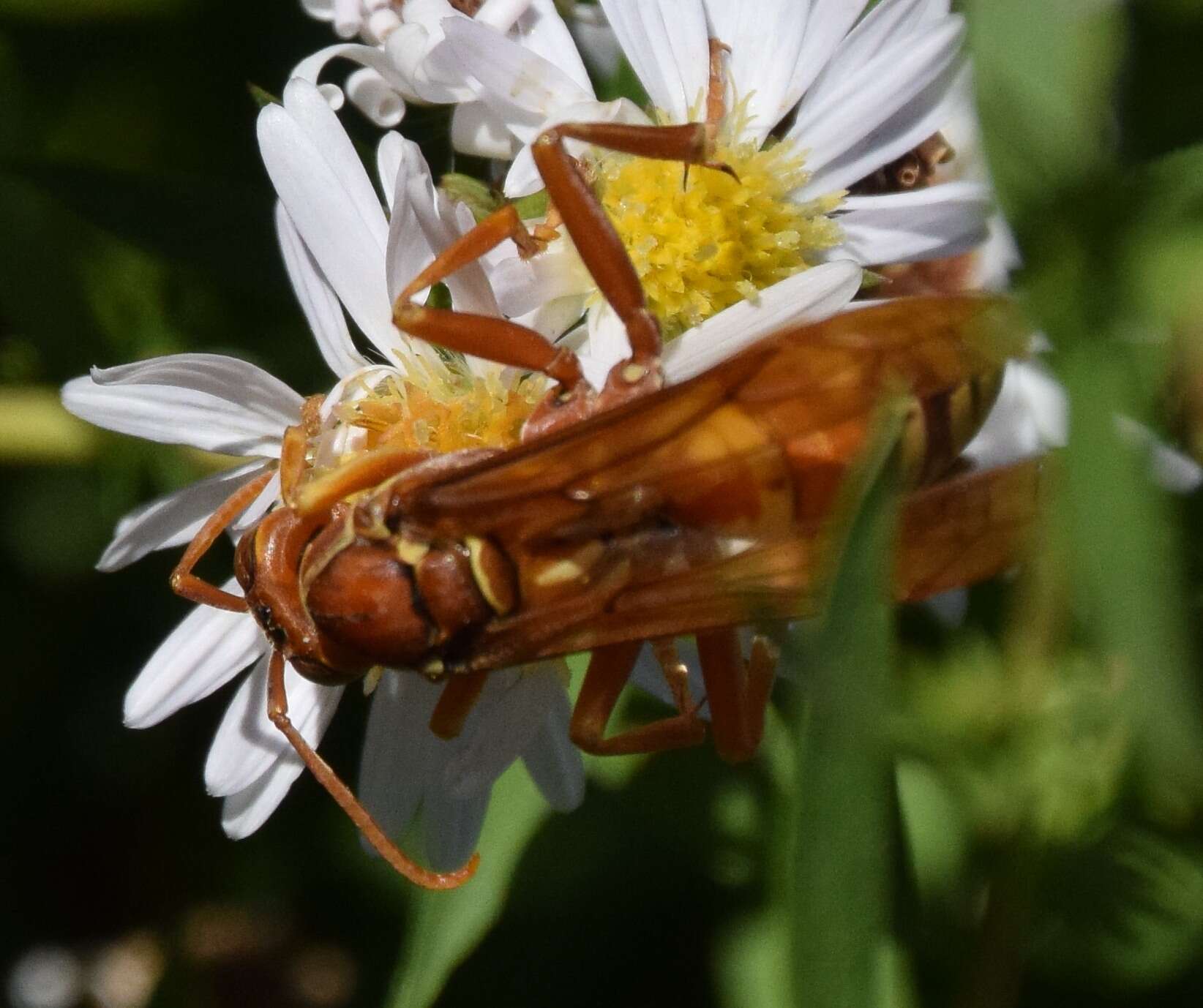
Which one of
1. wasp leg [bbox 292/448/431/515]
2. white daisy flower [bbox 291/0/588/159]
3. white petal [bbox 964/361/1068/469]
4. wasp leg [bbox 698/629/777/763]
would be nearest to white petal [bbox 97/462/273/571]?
wasp leg [bbox 292/448/431/515]

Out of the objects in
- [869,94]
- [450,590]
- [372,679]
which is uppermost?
[869,94]

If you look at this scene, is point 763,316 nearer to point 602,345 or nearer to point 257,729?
point 602,345

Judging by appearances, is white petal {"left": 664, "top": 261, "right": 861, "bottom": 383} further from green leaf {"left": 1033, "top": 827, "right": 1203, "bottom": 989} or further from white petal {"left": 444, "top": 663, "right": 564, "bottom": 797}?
green leaf {"left": 1033, "top": 827, "right": 1203, "bottom": 989}

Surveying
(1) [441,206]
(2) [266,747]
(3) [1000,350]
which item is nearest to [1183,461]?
(3) [1000,350]

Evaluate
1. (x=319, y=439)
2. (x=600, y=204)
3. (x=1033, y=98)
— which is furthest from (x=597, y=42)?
(x=1033, y=98)

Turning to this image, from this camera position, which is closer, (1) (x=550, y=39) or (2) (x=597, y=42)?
(1) (x=550, y=39)

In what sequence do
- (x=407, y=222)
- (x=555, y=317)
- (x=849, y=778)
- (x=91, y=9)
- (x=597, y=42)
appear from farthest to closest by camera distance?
(x=91, y=9) → (x=597, y=42) → (x=555, y=317) → (x=407, y=222) → (x=849, y=778)
